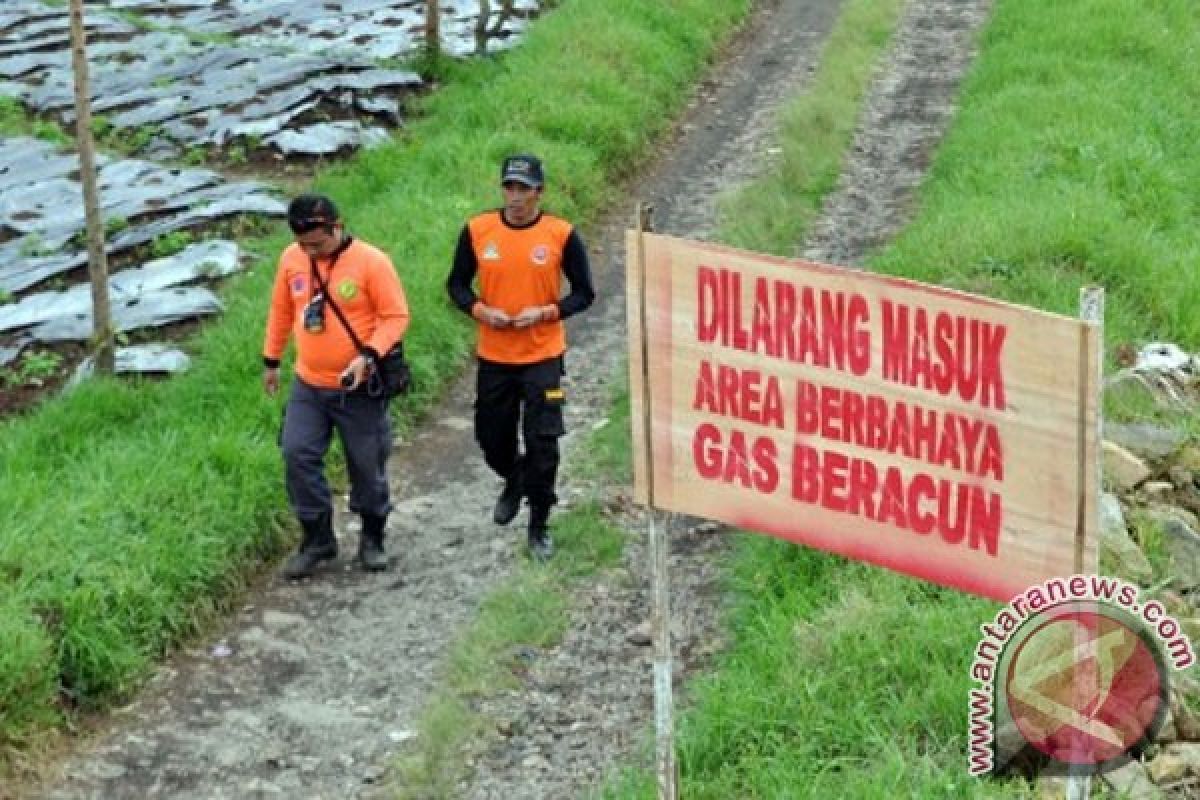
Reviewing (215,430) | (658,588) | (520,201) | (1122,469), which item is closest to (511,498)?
(520,201)

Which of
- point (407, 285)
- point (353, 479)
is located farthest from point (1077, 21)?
point (353, 479)

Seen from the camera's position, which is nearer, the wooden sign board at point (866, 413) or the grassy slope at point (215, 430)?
the wooden sign board at point (866, 413)

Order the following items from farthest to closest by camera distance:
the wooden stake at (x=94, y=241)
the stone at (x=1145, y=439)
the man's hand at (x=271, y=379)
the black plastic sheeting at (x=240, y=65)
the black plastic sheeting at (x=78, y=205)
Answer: the black plastic sheeting at (x=240, y=65) < the black plastic sheeting at (x=78, y=205) < the wooden stake at (x=94, y=241) < the man's hand at (x=271, y=379) < the stone at (x=1145, y=439)

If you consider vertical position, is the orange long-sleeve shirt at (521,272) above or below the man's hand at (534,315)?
above

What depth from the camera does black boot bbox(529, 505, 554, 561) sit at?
23.7 ft

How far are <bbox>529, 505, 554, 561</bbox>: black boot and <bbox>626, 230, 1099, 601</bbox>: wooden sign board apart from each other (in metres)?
2.49

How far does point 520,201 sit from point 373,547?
1.65 meters

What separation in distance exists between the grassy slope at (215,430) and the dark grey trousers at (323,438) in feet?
1.35

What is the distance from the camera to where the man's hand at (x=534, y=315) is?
682 centimetres

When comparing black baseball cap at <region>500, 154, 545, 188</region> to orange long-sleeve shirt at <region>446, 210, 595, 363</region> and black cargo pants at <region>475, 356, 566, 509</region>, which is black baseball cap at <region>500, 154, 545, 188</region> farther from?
black cargo pants at <region>475, 356, 566, 509</region>

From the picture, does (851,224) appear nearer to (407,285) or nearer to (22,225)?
(407,285)

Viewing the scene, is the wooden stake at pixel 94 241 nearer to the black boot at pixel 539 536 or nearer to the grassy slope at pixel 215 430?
the grassy slope at pixel 215 430

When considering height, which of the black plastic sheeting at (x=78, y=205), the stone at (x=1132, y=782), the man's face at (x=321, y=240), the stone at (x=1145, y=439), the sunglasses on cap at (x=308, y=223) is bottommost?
the black plastic sheeting at (x=78, y=205)

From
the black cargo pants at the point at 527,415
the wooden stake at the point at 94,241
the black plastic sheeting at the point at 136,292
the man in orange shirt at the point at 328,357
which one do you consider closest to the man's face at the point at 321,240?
the man in orange shirt at the point at 328,357
